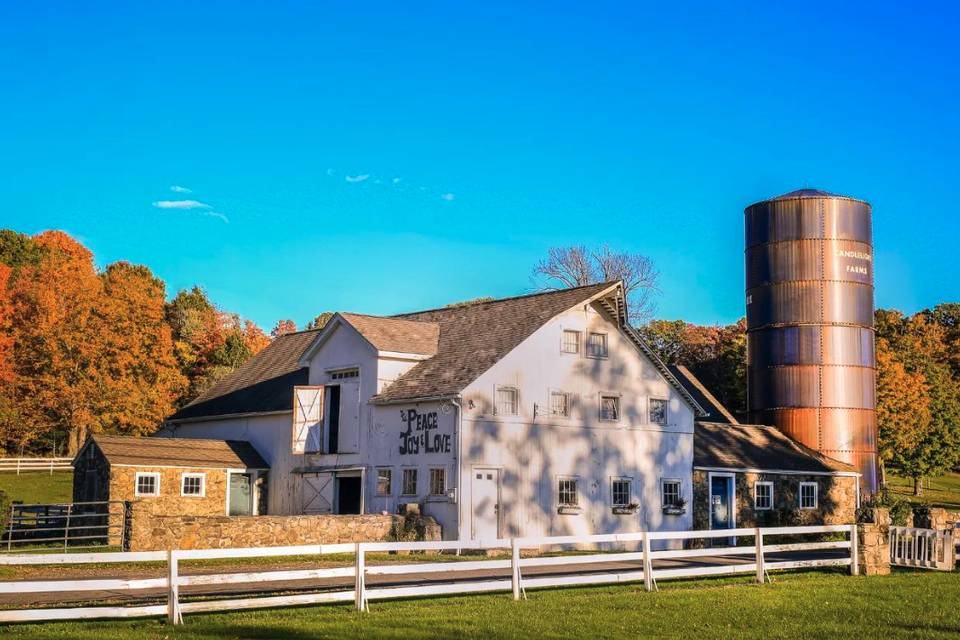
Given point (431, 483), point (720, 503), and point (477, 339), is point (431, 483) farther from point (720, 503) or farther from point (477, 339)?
point (720, 503)

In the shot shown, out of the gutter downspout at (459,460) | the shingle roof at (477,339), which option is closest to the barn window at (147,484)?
the shingle roof at (477,339)

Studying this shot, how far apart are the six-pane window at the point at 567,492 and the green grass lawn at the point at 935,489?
1400 inches

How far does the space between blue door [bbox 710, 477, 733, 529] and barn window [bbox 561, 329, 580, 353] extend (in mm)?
7972

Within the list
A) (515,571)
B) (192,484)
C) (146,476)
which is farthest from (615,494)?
(515,571)

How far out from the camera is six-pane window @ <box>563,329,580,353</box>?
38.2 meters

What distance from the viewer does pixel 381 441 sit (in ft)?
124

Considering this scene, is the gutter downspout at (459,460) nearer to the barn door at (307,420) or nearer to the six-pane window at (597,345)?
the six-pane window at (597,345)

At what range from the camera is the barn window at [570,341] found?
125ft

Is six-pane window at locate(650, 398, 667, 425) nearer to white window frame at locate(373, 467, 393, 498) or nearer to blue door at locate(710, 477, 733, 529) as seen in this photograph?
blue door at locate(710, 477, 733, 529)

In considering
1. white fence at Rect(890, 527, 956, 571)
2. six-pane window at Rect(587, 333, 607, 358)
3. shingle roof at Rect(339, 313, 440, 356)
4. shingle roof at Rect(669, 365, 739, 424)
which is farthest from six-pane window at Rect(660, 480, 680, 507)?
white fence at Rect(890, 527, 956, 571)

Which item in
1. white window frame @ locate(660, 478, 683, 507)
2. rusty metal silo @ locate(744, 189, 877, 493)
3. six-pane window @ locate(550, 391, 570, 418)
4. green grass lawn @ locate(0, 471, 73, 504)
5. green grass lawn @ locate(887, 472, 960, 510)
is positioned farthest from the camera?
green grass lawn @ locate(887, 472, 960, 510)

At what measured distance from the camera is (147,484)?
39156mm

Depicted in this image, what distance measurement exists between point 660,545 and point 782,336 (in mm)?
13415

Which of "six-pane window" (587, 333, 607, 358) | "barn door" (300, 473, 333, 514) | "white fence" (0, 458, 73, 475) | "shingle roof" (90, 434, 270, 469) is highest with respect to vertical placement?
"six-pane window" (587, 333, 607, 358)
